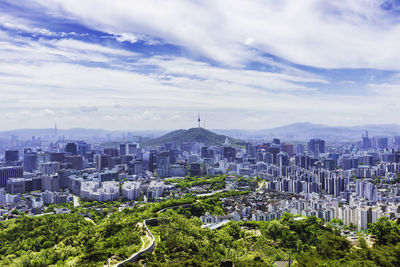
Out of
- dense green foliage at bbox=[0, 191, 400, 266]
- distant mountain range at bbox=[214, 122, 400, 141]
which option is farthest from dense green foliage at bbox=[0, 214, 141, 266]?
distant mountain range at bbox=[214, 122, 400, 141]

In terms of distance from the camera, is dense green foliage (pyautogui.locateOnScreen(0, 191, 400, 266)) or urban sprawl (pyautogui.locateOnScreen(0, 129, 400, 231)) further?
urban sprawl (pyautogui.locateOnScreen(0, 129, 400, 231))

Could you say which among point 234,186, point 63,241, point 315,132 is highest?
point 315,132

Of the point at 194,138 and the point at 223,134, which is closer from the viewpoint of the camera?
the point at 194,138

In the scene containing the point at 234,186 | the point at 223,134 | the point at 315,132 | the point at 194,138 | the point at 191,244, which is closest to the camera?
the point at 191,244

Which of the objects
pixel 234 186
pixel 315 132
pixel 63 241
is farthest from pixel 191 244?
pixel 315 132

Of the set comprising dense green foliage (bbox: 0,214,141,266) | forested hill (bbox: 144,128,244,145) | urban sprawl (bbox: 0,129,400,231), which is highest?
forested hill (bbox: 144,128,244,145)

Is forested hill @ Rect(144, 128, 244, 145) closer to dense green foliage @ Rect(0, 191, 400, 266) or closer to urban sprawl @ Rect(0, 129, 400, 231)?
urban sprawl @ Rect(0, 129, 400, 231)

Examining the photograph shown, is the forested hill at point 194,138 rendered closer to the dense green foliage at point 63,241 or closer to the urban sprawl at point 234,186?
the urban sprawl at point 234,186

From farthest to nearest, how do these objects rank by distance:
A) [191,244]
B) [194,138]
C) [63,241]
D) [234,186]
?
[194,138] < [234,186] < [63,241] < [191,244]

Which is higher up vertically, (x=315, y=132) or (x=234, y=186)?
(x=315, y=132)

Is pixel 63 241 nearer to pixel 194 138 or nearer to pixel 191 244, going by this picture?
pixel 191 244

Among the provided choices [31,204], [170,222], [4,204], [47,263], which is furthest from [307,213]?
[4,204]

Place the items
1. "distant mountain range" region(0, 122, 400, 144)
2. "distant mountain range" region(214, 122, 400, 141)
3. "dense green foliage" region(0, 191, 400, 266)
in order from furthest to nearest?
"distant mountain range" region(214, 122, 400, 141) < "distant mountain range" region(0, 122, 400, 144) < "dense green foliage" region(0, 191, 400, 266)
